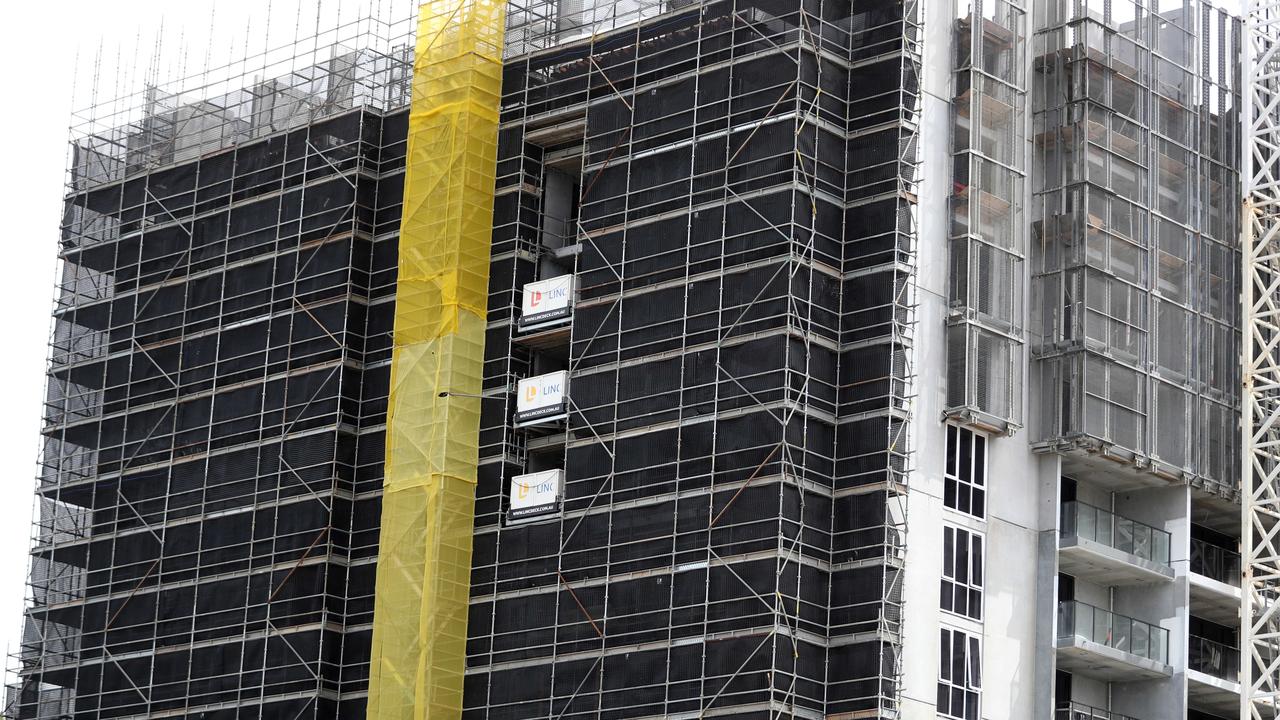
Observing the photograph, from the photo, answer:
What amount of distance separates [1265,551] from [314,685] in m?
26.6

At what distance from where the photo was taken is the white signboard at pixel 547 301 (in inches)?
2534

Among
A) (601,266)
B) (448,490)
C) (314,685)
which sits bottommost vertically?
(314,685)

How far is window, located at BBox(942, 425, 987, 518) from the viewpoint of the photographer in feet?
199

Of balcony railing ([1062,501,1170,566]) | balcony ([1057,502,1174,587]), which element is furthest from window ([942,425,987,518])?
balcony railing ([1062,501,1170,566])

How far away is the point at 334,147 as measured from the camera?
234 feet

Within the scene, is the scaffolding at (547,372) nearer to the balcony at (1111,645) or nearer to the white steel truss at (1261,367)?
the balcony at (1111,645)

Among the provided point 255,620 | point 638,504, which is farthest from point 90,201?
point 638,504

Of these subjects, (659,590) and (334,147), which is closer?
(659,590)

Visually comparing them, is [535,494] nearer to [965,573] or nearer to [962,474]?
[962,474]

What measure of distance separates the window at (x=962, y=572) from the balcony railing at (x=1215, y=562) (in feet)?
34.2

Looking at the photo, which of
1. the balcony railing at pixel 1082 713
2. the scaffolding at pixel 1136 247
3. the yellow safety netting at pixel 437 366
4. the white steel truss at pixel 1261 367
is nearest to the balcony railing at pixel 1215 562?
the white steel truss at pixel 1261 367

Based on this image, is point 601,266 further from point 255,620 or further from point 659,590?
Result: point 255,620

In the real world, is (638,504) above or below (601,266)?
below

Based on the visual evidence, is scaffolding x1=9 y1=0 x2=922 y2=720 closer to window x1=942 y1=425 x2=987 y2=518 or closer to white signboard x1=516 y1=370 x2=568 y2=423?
white signboard x1=516 y1=370 x2=568 y2=423
